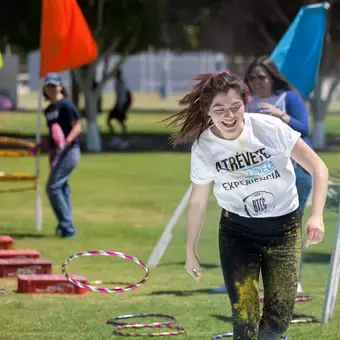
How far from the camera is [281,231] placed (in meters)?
5.78

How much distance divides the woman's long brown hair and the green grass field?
7.27 ft

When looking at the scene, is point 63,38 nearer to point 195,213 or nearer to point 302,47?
point 302,47

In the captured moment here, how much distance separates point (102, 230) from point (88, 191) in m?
5.41

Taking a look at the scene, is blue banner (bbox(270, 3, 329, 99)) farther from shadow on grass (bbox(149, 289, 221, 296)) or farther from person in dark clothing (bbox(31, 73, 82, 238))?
person in dark clothing (bbox(31, 73, 82, 238))

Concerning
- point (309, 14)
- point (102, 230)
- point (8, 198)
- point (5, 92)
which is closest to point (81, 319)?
point (309, 14)

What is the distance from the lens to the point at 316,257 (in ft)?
40.8

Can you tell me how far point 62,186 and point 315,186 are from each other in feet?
26.7

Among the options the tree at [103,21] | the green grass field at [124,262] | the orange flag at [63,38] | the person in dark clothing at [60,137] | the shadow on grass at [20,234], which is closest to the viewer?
the green grass field at [124,262]

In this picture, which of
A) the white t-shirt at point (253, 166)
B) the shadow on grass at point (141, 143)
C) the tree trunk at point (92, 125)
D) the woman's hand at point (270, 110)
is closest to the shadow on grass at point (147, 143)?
the shadow on grass at point (141, 143)

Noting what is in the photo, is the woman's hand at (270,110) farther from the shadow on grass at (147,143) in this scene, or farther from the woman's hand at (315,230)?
the shadow on grass at (147,143)

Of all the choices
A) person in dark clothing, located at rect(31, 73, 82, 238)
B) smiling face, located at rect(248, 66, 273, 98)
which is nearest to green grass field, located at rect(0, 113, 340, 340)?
person in dark clothing, located at rect(31, 73, 82, 238)

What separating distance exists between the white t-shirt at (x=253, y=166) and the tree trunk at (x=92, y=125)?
25.0m

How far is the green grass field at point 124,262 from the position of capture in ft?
26.5

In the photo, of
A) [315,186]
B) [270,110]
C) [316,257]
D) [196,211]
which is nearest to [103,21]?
[316,257]
